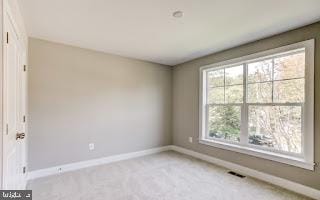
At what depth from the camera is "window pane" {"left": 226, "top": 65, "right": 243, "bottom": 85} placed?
3.50 m

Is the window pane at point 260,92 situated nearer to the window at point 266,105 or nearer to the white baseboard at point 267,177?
the window at point 266,105

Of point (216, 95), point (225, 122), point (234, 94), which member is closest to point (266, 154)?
point (225, 122)

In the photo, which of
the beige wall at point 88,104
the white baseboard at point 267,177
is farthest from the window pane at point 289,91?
the beige wall at point 88,104

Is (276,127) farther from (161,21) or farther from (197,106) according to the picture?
(161,21)

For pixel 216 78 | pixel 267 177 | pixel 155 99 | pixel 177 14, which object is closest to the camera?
pixel 177 14

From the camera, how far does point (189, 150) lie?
448cm

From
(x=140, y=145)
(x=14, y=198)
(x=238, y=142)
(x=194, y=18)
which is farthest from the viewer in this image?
(x=140, y=145)

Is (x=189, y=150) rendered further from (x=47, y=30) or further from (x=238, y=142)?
(x=47, y=30)

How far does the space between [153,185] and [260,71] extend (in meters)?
2.63

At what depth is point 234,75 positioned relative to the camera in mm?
3611

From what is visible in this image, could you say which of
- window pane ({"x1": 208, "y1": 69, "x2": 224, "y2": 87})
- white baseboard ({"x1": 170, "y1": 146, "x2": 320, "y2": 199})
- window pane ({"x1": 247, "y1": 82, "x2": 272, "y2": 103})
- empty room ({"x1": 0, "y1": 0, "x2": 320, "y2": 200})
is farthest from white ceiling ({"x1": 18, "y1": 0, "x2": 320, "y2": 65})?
white baseboard ({"x1": 170, "y1": 146, "x2": 320, "y2": 199})

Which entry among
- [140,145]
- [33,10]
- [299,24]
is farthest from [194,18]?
[140,145]

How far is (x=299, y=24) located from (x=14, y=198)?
12.9 ft

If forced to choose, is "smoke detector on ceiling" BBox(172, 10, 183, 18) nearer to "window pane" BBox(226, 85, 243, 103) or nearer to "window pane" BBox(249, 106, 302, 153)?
"window pane" BBox(226, 85, 243, 103)
